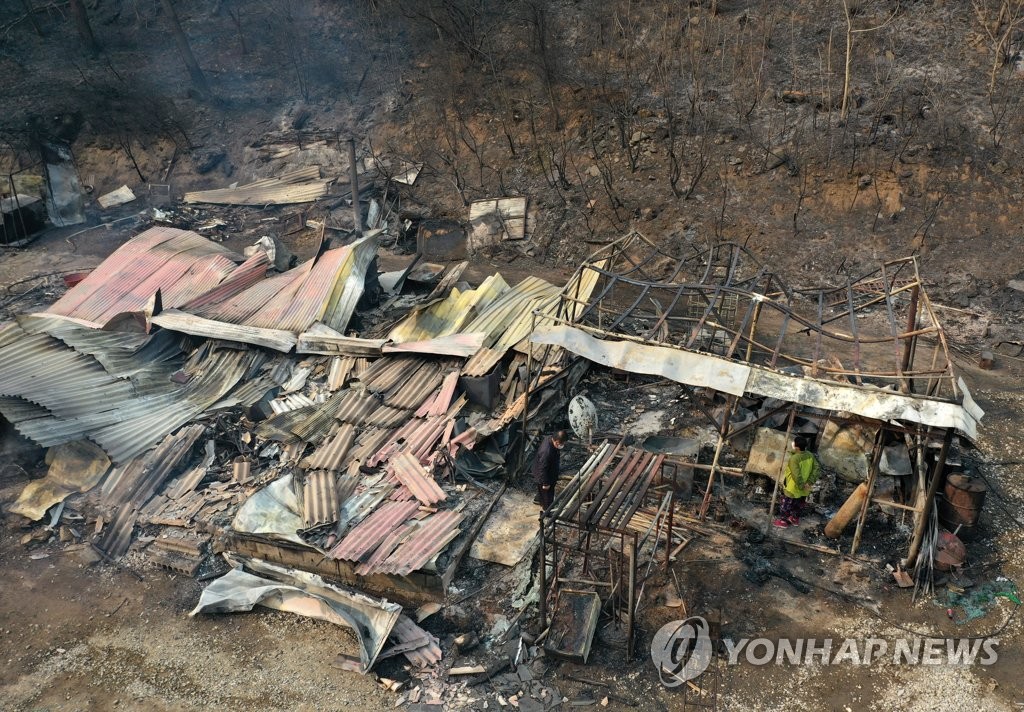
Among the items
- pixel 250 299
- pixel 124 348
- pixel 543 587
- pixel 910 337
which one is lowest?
pixel 543 587

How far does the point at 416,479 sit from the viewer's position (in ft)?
31.9

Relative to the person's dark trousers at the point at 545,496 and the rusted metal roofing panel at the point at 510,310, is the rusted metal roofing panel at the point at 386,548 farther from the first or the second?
the rusted metal roofing panel at the point at 510,310

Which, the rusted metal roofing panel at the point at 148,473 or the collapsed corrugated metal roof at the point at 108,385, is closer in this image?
the rusted metal roofing panel at the point at 148,473

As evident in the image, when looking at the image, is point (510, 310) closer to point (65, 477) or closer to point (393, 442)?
point (393, 442)

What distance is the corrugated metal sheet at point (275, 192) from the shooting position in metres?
20.0

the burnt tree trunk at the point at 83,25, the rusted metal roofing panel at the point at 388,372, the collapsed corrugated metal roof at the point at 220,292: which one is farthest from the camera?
the burnt tree trunk at the point at 83,25

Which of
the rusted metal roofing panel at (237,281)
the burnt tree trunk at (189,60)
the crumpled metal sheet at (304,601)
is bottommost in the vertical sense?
the crumpled metal sheet at (304,601)

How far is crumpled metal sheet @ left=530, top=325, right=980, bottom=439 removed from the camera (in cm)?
780

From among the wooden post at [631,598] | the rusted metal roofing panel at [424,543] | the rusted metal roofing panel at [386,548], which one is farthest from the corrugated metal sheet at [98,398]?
the wooden post at [631,598]

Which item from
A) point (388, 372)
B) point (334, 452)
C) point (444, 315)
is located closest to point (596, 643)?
point (334, 452)

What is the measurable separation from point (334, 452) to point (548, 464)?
3.17 m

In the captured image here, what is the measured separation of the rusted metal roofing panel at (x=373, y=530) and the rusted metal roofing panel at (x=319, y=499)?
405 millimetres

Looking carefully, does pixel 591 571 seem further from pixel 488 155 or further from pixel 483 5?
pixel 483 5

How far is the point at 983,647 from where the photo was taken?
25.8 ft
